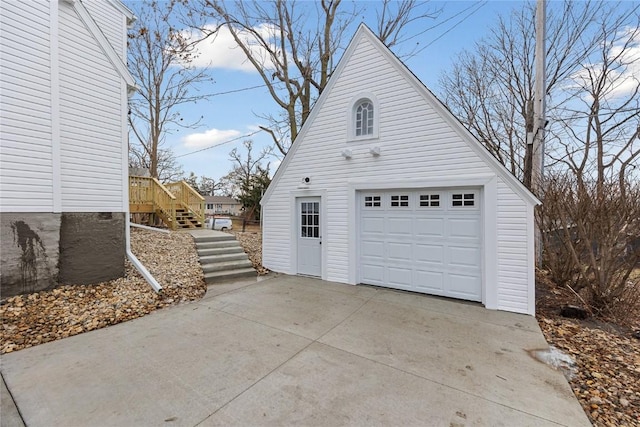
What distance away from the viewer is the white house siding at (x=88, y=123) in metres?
5.60

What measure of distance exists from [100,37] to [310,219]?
20.1 feet

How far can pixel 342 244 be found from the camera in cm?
694

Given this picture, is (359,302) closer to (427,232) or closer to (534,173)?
(427,232)

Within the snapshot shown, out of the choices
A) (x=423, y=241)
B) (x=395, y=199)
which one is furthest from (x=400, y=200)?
(x=423, y=241)

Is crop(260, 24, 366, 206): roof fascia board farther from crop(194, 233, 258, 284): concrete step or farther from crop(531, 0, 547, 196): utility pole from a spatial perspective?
crop(531, 0, 547, 196): utility pole

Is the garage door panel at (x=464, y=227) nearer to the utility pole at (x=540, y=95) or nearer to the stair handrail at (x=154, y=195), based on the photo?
the utility pole at (x=540, y=95)

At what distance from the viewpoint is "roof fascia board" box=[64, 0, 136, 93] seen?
228 inches

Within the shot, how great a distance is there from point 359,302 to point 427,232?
2.06 m

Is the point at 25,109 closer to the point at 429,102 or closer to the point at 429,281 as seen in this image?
the point at 429,102

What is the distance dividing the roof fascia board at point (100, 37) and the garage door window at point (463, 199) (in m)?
7.82

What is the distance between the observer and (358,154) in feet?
22.1

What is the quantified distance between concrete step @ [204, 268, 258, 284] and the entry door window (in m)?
1.67

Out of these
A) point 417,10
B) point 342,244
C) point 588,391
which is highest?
point 417,10

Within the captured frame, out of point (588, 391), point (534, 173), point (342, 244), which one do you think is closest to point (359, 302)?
point (342, 244)
